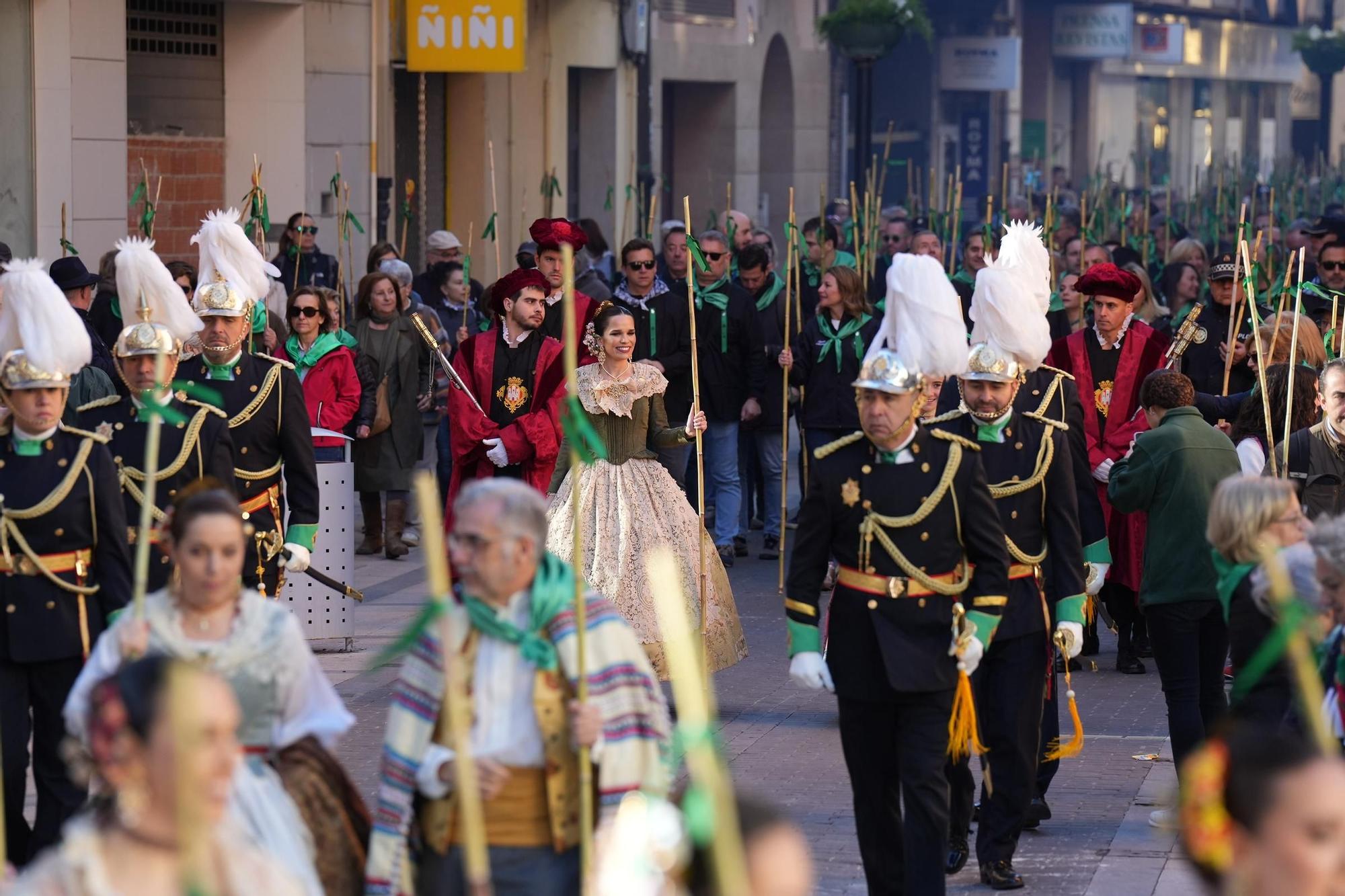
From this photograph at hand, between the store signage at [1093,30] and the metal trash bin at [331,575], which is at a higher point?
the store signage at [1093,30]

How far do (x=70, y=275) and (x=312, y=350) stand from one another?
222 centimetres

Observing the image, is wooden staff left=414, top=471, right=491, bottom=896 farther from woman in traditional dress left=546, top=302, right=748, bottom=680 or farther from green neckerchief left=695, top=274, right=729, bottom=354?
green neckerchief left=695, top=274, right=729, bottom=354

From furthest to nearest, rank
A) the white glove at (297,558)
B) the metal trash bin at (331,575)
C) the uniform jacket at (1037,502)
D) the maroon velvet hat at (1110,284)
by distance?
the metal trash bin at (331,575), the maroon velvet hat at (1110,284), the white glove at (297,558), the uniform jacket at (1037,502)

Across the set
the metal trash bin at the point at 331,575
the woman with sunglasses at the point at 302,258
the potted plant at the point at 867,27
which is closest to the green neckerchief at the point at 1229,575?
the metal trash bin at the point at 331,575

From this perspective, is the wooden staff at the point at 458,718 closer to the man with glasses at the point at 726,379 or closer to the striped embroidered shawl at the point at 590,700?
the striped embroidered shawl at the point at 590,700

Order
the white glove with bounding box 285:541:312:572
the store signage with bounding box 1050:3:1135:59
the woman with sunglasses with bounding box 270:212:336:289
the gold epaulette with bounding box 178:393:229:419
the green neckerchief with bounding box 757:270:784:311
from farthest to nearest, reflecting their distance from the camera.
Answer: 1. the store signage with bounding box 1050:3:1135:59
2. the woman with sunglasses with bounding box 270:212:336:289
3. the green neckerchief with bounding box 757:270:784:311
4. the white glove with bounding box 285:541:312:572
5. the gold epaulette with bounding box 178:393:229:419

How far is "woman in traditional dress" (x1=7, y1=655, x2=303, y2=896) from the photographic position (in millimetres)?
3971

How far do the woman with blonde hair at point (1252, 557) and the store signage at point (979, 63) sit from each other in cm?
3922

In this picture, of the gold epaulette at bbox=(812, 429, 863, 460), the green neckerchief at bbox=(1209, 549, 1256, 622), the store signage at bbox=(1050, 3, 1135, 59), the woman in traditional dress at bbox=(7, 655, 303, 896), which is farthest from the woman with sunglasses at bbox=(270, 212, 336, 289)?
the store signage at bbox=(1050, 3, 1135, 59)

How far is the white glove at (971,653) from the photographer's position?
6.68 meters

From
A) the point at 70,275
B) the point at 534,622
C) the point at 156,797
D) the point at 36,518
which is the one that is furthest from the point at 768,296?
the point at 156,797

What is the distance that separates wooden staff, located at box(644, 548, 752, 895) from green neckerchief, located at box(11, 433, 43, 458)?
3.52 meters

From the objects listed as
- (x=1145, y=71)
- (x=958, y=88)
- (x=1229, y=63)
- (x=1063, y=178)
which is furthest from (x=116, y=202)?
(x=1229, y=63)

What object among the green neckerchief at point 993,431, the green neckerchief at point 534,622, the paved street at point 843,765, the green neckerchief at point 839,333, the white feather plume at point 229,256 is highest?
the white feather plume at point 229,256
